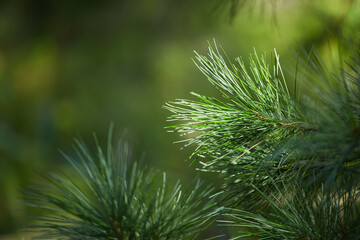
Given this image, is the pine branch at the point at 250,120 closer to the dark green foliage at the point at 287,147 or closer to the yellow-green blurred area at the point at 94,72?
the dark green foliage at the point at 287,147

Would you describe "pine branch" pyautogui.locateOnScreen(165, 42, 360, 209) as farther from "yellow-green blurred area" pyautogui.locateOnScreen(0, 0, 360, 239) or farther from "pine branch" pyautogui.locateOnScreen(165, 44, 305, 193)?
"yellow-green blurred area" pyautogui.locateOnScreen(0, 0, 360, 239)

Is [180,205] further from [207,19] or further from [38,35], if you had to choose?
[38,35]

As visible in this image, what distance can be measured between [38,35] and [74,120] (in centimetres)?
65

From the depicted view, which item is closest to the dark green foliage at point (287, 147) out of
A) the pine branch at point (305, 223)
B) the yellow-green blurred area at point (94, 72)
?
the pine branch at point (305, 223)

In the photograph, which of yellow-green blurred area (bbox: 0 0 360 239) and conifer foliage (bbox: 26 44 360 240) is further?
yellow-green blurred area (bbox: 0 0 360 239)

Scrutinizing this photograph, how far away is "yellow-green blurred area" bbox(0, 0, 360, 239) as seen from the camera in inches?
79.7

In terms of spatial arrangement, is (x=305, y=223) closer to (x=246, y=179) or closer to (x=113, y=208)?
(x=246, y=179)

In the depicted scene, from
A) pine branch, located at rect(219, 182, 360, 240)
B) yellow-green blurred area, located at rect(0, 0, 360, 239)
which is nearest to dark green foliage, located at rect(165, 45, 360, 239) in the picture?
pine branch, located at rect(219, 182, 360, 240)

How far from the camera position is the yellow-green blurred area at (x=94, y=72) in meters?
Answer: 2.03

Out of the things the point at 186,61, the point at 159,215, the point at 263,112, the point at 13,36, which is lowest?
the point at 159,215

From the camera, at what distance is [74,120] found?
7.43ft

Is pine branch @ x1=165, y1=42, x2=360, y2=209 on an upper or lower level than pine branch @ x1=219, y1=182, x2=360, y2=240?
upper

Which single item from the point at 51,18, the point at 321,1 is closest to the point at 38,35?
the point at 51,18

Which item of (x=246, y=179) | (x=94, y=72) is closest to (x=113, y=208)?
(x=246, y=179)
